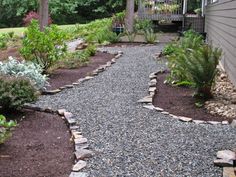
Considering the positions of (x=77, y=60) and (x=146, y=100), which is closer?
(x=146, y=100)

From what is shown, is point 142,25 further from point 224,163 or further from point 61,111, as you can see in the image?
point 224,163

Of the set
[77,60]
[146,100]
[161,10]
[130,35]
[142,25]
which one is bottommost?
[146,100]

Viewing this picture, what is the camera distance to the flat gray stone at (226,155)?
3521 mm

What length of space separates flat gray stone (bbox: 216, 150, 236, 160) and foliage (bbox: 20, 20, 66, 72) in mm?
4966

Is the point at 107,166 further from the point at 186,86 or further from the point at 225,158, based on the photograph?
the point at 186,86

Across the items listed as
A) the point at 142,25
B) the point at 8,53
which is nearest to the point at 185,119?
the point at 8,53

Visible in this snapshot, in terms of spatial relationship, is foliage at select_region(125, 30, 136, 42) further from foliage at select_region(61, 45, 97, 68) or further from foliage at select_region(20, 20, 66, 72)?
Answer: foliage at select_region(20, 20, 66, 72)

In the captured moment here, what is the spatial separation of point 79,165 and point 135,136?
3.20 ft

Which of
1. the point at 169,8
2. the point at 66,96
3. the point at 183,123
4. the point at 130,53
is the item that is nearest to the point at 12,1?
the point at 169,8

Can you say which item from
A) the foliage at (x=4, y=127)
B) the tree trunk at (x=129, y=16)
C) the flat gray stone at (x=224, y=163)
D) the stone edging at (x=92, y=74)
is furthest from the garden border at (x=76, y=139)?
the tree trunk at (x=129, y=16)

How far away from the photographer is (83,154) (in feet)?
12.2

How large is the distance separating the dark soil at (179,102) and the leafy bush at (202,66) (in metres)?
0.35

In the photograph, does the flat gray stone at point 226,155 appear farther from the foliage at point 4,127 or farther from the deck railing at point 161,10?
the deck railing at point 161,10

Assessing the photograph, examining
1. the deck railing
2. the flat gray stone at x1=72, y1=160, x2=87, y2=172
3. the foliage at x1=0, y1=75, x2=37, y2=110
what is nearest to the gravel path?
the flat gray stone at x1=72, y1=160, x2=87, y2=172
